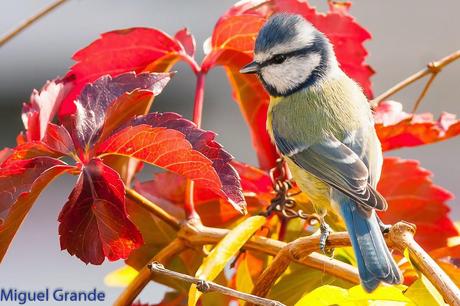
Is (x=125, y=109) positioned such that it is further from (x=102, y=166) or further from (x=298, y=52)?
(x=298, y=52)

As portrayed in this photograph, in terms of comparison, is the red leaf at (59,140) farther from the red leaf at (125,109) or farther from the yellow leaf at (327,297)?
the yellow leaf at (327,297)

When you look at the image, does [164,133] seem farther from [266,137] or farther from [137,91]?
[266,137]

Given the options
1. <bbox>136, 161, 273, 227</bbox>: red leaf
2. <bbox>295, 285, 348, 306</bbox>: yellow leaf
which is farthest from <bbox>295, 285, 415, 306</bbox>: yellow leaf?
<bbox>136, 161, 273, 227</bbox>: red leaf

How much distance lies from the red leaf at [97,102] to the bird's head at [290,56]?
0.46ft

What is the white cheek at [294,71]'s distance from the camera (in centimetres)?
91

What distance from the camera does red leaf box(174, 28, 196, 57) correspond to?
2.53ft

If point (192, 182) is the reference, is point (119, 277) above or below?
below

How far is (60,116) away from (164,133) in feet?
0.57

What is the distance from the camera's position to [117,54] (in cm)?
74

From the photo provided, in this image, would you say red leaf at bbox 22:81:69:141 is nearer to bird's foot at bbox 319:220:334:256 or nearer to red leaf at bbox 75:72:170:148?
red leaf at bbox 75:72:170:148

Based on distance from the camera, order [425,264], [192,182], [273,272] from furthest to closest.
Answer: [192,182] → [273,272] → [425,264]

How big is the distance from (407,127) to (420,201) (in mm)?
73

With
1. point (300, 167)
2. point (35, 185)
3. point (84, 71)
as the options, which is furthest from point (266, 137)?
point (35, 185)

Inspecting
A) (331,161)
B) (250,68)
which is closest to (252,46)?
(250,68)
